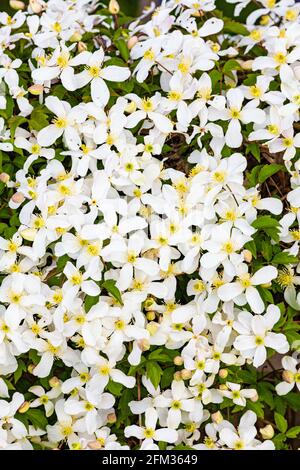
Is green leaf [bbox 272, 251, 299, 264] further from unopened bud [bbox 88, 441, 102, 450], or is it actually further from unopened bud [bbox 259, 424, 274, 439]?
unopened bud [bbox 88, 441, 102, 450]

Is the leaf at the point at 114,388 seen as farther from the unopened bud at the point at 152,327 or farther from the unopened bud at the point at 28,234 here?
the unopened bud at the point at 28,234

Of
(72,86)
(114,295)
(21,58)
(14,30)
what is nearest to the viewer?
(114,295)

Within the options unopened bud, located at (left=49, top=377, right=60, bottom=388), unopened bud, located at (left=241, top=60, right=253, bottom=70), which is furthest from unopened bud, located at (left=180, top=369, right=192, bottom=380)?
unopened bud, located at (left=241, top=60, right=253, bottom=70)

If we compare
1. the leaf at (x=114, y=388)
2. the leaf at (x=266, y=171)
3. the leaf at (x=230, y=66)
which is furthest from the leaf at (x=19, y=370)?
the leaf at (x=230, y=66)

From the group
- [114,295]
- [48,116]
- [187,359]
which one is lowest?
[187,359]

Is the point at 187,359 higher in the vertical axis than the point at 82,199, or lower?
lower

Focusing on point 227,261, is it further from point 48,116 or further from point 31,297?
point 48,116

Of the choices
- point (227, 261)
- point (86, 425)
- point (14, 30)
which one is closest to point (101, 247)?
point (227, 261)

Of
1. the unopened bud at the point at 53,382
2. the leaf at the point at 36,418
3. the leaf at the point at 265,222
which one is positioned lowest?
the leaf at the point at 36,418

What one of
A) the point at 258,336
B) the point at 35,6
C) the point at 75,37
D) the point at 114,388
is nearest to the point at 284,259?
the point at 258,336
